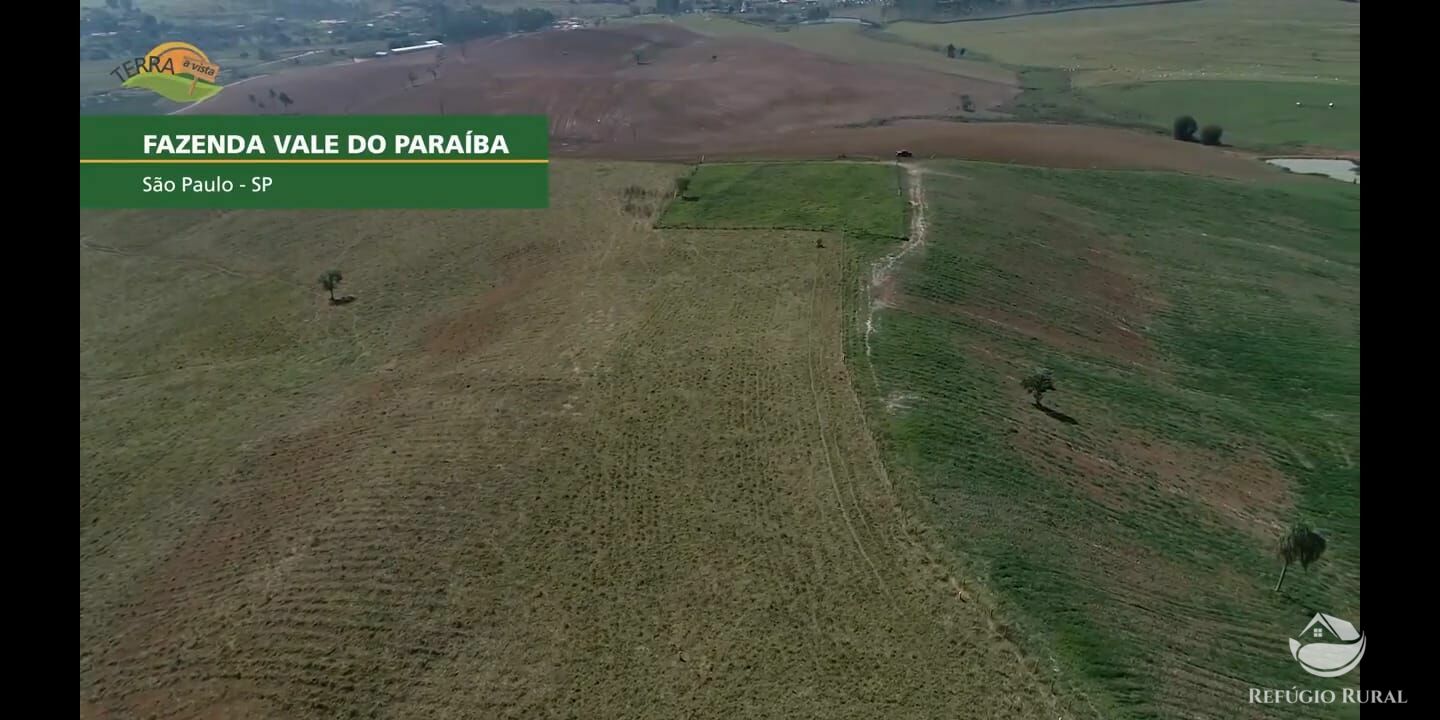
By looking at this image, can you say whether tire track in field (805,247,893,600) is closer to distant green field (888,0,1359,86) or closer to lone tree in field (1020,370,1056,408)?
lone tree in field (1020,370,1056,408)

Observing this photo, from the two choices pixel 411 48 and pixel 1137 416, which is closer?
pixel 1137 416

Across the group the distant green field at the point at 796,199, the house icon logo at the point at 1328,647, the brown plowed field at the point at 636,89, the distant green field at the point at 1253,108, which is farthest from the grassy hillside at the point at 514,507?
the distant green field at the point at 1253,108

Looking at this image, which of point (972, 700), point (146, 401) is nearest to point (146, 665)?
point (146, 401)

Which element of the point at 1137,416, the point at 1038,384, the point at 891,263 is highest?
the point at 891,263

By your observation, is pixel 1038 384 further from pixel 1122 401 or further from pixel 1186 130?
pixel 1186 130

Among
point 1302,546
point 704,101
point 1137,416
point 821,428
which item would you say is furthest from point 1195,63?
point 821,428

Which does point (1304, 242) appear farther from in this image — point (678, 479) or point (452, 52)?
point (452, 52)

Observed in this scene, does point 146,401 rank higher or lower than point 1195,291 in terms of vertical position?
lower
